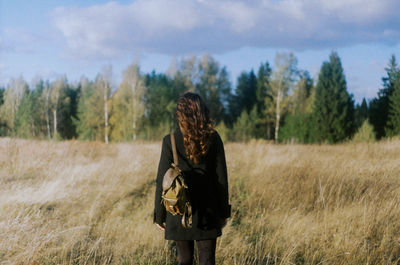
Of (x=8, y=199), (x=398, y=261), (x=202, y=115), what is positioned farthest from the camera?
(x=8, y=199)

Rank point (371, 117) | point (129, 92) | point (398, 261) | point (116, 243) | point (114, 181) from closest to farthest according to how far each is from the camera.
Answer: point (398, 261) → point (116, 243) → point (114, 181) → point (371, 117) → point (129, 92)

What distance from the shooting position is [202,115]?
2438 millimetres

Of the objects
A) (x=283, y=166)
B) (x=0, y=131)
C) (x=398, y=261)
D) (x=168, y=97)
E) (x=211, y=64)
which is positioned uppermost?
(x=211, y=64)

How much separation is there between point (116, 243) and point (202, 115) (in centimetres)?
242

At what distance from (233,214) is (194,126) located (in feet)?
10.7

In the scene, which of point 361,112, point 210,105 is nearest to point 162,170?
point 210,105

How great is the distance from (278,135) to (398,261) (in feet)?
118

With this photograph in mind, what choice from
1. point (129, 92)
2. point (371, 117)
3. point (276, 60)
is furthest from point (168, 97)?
point (371, 117)

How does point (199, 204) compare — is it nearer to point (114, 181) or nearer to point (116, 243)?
point (116, 243)

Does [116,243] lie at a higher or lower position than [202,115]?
lower

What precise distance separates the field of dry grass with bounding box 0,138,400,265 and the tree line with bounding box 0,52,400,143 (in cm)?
2102

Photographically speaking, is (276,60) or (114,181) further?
(276,60)

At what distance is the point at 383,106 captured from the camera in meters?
30.8

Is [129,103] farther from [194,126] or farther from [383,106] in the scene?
[194,126]
